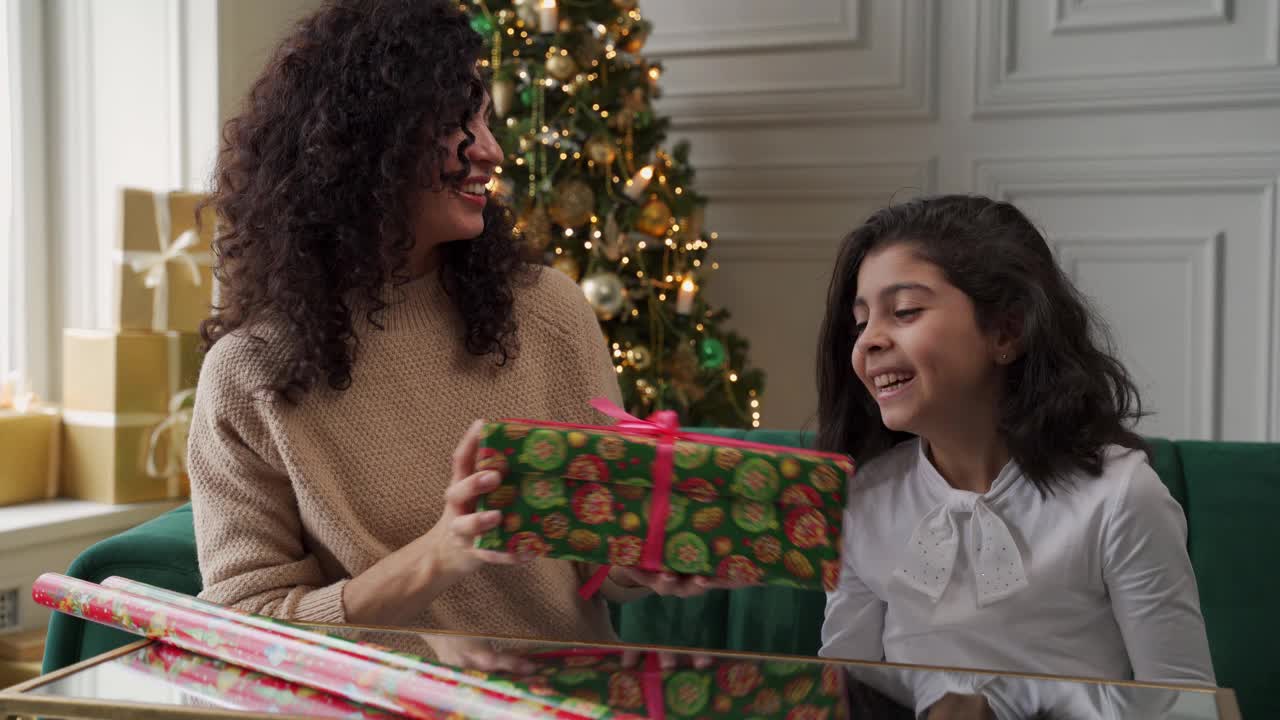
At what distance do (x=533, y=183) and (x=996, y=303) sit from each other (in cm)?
187

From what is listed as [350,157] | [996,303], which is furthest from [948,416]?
[350,157]

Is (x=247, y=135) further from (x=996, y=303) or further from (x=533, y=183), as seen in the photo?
(x=533, y=183)

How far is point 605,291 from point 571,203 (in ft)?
0.83

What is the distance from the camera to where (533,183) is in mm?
3154

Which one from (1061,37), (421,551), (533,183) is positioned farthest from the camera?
(1061,37)

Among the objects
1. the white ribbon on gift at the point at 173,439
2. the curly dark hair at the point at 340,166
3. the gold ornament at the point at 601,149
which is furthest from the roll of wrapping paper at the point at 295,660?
the gold ornament at the point at 601,149

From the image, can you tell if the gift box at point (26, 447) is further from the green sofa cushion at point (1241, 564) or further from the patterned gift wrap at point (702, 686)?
the green sofa cushion at point (1241, 564)

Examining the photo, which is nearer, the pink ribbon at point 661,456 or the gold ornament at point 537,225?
the pink ribbon at point 661,456

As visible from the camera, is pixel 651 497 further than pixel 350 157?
No

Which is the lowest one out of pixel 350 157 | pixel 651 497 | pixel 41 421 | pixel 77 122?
pixel 41 421

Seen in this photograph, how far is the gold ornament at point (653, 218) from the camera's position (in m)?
3.17

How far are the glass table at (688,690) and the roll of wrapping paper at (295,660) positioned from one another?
1 centimetres

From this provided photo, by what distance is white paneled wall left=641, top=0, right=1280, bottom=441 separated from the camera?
10.7 feet

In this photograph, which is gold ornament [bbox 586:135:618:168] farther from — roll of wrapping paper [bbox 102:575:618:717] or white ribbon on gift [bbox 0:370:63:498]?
roll of wrapping paper [bbox 102:575:618:717]
